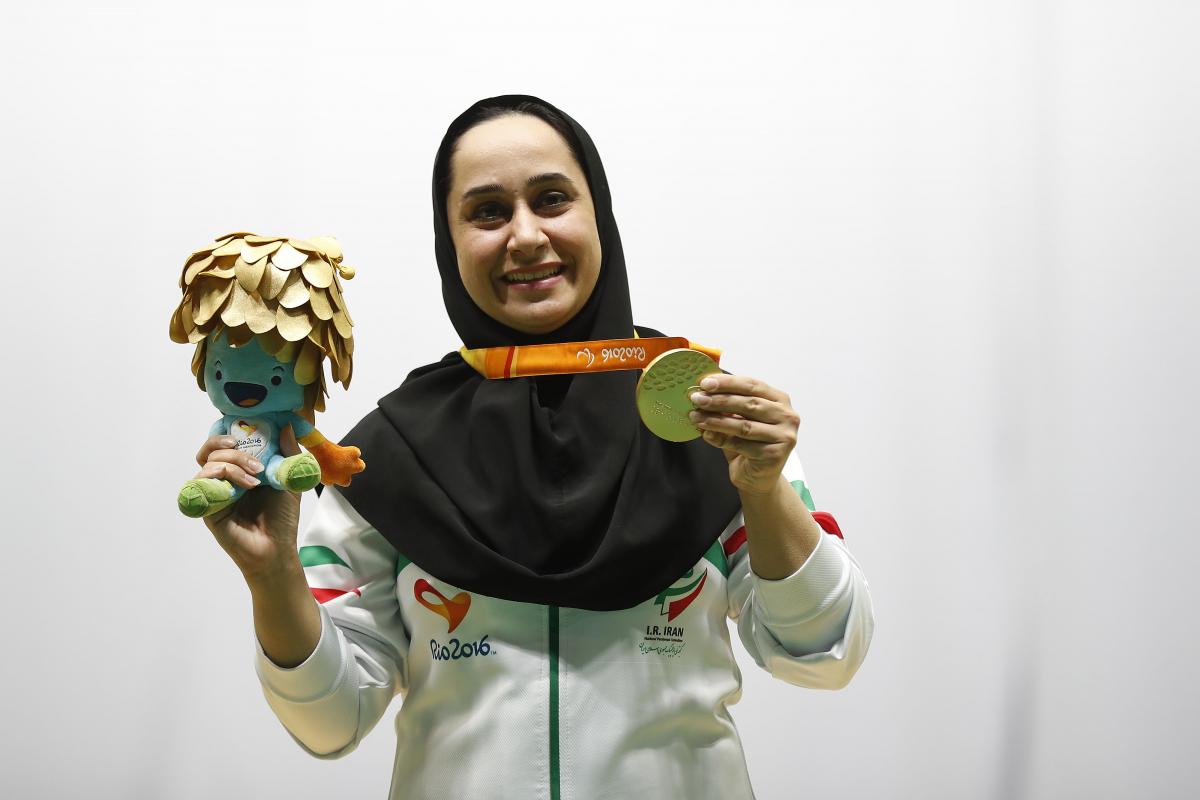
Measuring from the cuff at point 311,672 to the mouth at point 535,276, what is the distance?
1.35 feet

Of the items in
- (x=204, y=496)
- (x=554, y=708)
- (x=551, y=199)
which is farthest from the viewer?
(x=551, y=199)

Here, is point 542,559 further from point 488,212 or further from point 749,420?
point 488,212

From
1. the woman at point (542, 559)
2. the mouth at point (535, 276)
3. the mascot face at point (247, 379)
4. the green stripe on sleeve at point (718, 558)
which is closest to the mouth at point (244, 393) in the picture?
the mascot face at point (247, 379)

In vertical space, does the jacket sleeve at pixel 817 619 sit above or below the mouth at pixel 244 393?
below

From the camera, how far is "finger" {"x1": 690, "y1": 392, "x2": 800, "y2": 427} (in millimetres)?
996

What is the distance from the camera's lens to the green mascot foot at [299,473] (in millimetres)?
899

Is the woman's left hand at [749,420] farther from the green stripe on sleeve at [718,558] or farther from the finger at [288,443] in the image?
the finger at [288,443]

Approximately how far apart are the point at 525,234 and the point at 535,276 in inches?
2.3

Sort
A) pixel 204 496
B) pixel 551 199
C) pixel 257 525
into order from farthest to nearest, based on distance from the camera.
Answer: pixel 551 199, pixel 257 525, pixel 204 496

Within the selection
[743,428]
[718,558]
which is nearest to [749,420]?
[743,428]

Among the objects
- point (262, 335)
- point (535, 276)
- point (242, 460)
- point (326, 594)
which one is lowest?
point (326, 594)

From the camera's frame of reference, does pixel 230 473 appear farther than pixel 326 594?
No

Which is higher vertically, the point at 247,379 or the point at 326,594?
the point at 247,379

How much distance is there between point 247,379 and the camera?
926mm
